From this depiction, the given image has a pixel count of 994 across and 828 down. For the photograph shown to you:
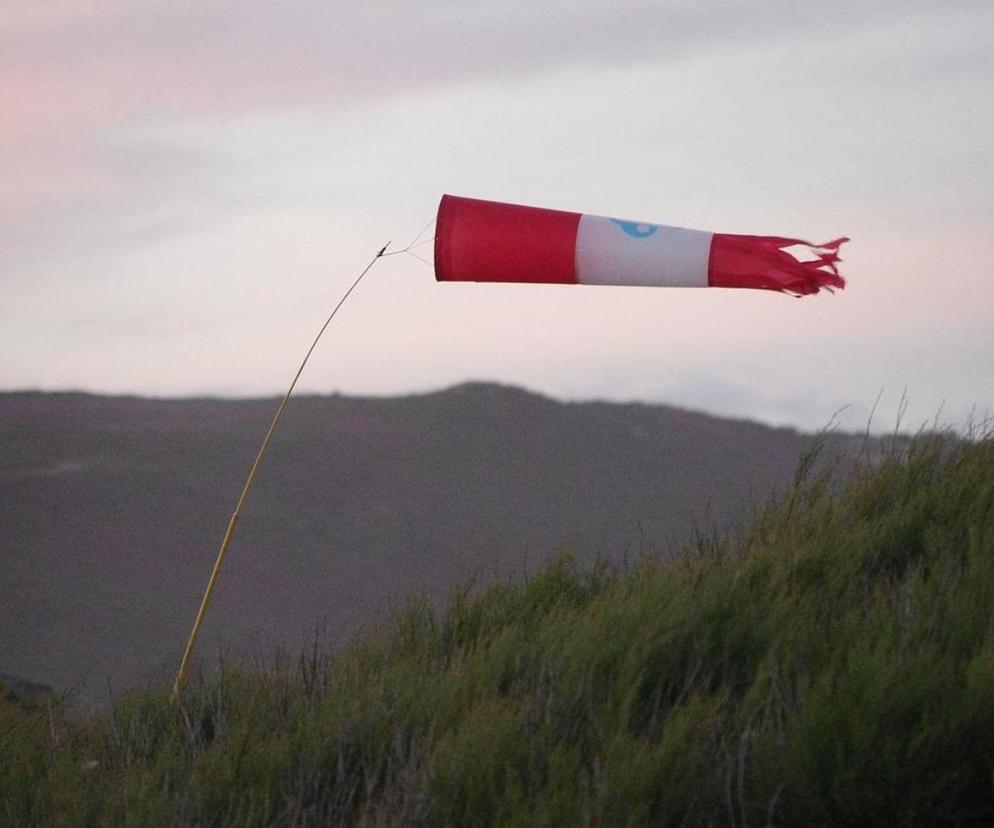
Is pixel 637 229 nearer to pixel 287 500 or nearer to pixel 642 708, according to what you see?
pixel 642 708

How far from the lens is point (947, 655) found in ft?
12.1

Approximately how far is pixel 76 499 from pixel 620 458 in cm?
484

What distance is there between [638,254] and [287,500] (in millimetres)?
7470

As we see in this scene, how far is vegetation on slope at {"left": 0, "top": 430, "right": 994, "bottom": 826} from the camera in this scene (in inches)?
133

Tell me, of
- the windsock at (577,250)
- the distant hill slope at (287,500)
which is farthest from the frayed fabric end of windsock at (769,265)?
the distant hill slope at (287,500)

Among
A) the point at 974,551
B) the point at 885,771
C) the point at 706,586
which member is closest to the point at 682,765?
the point at 885,771

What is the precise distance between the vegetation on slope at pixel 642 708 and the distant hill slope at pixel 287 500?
12.7 feet

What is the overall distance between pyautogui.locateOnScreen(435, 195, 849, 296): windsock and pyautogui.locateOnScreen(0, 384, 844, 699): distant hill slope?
4.31 m

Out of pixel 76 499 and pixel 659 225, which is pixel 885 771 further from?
pixel 76 499

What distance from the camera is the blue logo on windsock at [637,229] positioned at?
4.82 m

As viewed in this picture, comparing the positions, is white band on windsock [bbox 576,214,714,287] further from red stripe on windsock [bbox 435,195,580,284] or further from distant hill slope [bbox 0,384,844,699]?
distant hill slope [bbox 0,384,844,699]

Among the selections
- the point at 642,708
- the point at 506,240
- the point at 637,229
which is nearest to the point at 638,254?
the point at 637,229

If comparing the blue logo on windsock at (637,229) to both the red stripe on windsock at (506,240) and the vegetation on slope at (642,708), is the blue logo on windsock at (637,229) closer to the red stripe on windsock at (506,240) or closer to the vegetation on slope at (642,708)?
the red stripe on windsock at (506,240)

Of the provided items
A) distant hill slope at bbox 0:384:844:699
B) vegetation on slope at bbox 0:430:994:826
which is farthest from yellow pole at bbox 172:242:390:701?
distant hill slope at bbox 0:384:844:699
